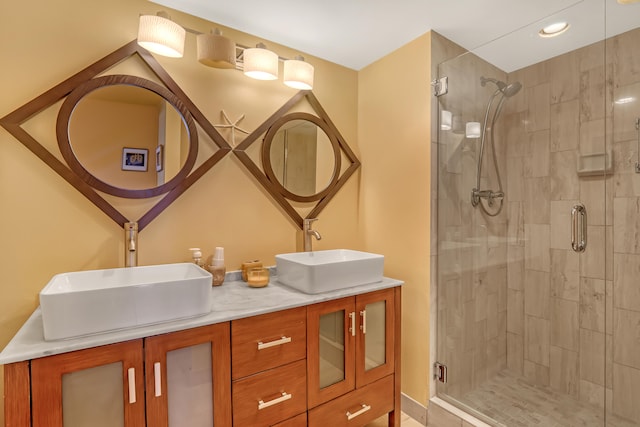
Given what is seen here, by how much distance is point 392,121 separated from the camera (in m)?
2.17

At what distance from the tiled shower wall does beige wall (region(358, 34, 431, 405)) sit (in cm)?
57

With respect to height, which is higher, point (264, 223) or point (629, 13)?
point (629, 13)

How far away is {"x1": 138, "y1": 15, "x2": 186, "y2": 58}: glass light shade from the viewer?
147 cm

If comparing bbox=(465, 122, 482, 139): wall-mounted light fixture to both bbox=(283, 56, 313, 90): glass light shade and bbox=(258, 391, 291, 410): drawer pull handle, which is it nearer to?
bbox=(283, 56, 313, 90): glass light shade

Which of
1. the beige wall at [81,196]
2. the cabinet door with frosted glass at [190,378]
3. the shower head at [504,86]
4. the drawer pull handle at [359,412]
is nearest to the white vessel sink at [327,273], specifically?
the beige wall at [81,196]

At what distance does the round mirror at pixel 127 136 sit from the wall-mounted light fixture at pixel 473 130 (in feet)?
5.33

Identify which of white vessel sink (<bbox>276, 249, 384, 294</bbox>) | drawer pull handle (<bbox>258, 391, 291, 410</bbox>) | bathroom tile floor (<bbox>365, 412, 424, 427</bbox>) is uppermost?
white vessel sink (<bbox>276, 249, 384, 294</bbox>)

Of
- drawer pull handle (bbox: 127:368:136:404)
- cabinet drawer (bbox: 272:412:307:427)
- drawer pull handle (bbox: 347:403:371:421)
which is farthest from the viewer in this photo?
drawer pull handle (bbox: 347:403:371:421)

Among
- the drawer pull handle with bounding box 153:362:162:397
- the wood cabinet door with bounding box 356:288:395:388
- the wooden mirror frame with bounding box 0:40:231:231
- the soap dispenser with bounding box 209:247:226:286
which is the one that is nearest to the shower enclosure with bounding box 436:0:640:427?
the wood cabinet door with bounding box 356:288:395:388

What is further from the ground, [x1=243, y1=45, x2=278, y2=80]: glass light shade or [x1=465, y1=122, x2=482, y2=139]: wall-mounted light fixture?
[x1=243, y1=45, x2=278, y2=80]: glass light shade

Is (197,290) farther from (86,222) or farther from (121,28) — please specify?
(121,28)

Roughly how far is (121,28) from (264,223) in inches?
48.5

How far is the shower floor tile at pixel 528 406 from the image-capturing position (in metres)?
1.72

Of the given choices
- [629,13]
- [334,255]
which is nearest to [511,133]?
[629,13]
